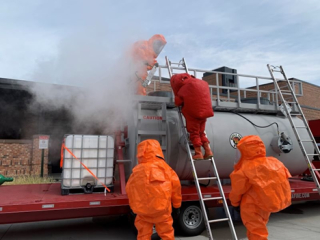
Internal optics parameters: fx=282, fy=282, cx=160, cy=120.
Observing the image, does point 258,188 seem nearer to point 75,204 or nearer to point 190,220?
point 190,220

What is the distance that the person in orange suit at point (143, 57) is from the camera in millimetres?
6047

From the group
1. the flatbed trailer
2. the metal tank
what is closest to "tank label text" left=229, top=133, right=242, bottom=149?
the metal tank

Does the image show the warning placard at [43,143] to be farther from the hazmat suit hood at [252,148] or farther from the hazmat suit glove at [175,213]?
the hazmat suit hood at [252,148]

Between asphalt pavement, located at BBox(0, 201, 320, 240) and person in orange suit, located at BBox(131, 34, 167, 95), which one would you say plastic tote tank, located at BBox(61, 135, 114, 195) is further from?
person in orange suit, located at BBox(131, 34, 167, 95)

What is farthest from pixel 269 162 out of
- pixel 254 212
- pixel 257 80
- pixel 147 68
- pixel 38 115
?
pixel 38 115

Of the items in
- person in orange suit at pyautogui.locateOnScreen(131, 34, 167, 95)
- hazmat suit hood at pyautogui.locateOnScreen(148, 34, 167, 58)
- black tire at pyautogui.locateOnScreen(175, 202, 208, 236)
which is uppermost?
hazmat suit hood at pyautogui.locateOnScreen(148, 34, 167, 58)

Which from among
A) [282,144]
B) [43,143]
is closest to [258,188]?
[282,144]

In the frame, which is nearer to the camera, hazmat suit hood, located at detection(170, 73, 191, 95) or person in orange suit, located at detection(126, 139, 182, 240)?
person in orange suit, located at detection(126, 139, 182, 240)

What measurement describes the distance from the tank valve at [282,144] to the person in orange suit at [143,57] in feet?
11.0

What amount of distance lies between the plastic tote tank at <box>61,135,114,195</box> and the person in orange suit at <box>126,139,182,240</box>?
5.04 feet

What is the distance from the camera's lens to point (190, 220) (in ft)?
18.2

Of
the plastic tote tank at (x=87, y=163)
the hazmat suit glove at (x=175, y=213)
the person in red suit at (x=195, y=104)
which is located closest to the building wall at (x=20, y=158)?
the plastic tote tank at (x=87, y=163)

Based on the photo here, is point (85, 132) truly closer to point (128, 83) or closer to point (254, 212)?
point (128, 83)

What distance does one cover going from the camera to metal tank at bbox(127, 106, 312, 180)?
5.82 metres
